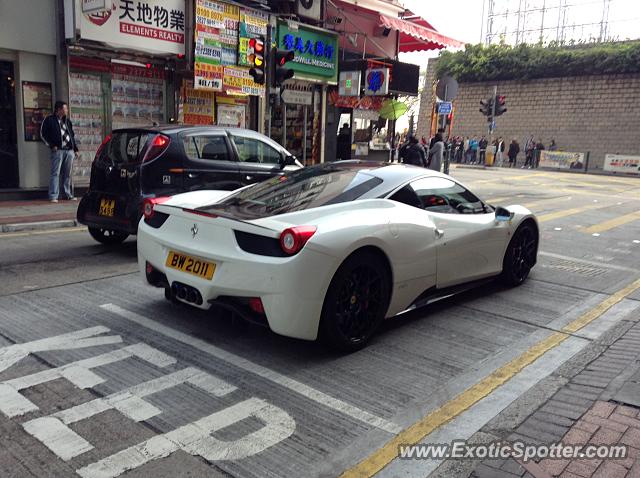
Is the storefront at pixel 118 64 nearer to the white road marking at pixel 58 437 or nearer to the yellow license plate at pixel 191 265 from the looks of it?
the yellow license plate at pixel 191 265

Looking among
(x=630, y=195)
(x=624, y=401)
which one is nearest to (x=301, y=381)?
(x=624, y=401)

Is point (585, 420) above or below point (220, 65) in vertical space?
below

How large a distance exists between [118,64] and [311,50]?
6832 mm

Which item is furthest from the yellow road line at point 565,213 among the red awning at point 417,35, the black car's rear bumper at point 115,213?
the red awning at point 417,35

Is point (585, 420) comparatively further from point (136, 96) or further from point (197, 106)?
point (197, 106)

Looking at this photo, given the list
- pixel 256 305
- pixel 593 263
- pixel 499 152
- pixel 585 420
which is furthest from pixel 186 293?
pixel 499 152

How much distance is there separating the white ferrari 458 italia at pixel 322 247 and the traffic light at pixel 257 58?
8.93 m

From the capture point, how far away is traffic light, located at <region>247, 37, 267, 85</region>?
13.5 meters

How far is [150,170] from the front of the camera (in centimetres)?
696

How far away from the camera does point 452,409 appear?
11.4 feet

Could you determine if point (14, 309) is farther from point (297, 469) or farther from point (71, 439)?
point (297, 469)

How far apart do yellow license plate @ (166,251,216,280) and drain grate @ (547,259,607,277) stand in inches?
200

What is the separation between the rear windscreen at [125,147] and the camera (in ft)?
23.2

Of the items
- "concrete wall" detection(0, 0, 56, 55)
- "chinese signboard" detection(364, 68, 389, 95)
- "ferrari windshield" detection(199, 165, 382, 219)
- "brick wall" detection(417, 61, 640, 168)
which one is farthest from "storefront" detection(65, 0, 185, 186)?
"brick wall" detection(417, 61, 640, 168)
